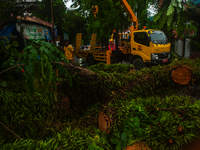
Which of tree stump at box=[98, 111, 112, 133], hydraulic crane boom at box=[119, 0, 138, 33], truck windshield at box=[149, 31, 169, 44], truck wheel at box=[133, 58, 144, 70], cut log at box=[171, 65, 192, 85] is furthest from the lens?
hydraulic crane boom at box=[119, 0, 138, 33]

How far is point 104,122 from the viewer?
3.25 m

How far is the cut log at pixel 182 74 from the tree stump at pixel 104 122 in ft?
7.09

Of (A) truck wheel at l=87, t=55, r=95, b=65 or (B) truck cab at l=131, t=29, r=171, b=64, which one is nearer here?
(B) truck cab at l=131, t=29, r=171, b=64

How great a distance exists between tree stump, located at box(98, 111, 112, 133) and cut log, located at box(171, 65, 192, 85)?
216 centimetres

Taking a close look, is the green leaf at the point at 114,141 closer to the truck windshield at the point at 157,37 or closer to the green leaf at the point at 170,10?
the truck windshield at the point at 157,37

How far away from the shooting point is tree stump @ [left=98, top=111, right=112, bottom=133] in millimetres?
3169

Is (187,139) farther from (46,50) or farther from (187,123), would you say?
(46,50)

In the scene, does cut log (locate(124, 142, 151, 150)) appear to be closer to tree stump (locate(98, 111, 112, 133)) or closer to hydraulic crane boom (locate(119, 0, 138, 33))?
tree stump (locate(98, 111, 112, 133))

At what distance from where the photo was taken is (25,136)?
10.8 feet

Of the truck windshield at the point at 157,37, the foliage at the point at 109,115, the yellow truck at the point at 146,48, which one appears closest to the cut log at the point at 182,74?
the foliage at the point at 109,115

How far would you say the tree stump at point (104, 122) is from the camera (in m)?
3.17

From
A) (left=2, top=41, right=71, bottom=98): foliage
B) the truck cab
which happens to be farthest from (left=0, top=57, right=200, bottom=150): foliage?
the truck cab

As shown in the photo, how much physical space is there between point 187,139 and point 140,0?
44.8 ft

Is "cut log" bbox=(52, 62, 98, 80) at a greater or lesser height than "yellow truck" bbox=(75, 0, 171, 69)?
lesser
